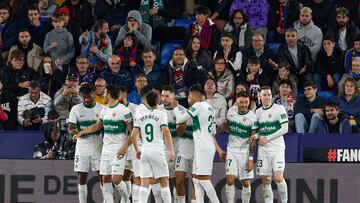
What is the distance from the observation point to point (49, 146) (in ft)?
95.2

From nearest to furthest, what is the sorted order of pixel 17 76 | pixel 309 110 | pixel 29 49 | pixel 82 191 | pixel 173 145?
pixel 173 145, pixel 82 191, pixel 309 110, pixel 17 76, pixel 29 49

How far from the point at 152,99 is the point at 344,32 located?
20.9ft

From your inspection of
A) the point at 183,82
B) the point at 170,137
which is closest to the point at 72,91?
the point at 183,82

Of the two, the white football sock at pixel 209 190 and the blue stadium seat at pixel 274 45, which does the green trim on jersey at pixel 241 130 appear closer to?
the white football sock at pixel 209 190

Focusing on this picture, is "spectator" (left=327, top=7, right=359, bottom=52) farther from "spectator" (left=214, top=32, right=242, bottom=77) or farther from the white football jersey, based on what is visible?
the white football jersey

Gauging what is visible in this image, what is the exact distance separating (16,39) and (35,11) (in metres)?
0.72

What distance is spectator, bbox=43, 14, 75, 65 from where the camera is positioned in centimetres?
3206

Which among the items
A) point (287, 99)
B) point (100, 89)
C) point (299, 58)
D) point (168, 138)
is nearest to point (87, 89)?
point (100, 89)

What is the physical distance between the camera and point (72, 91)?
29844 mm

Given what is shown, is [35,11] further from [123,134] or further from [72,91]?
[123,134]

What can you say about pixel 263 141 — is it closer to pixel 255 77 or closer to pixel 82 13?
pixel 255 77

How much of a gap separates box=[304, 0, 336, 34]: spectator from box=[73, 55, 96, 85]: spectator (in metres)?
4.74

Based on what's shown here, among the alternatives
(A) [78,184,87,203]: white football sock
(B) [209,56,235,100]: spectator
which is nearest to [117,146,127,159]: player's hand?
(A) [78,184,87,203]: white football sock

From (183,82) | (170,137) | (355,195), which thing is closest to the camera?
(170,137)
